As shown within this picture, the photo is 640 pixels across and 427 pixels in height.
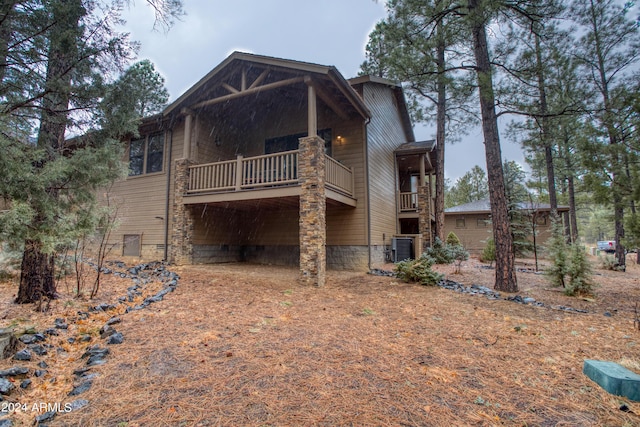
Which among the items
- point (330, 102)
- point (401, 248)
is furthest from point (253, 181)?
point (401, 248)

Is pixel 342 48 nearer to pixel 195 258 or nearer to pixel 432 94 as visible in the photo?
pixel 432 94

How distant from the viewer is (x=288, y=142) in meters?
11.7

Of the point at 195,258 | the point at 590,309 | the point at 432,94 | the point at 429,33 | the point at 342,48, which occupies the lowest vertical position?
the point at 590,309

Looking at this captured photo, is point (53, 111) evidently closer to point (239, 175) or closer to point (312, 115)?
point (239, 175)

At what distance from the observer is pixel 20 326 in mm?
3758

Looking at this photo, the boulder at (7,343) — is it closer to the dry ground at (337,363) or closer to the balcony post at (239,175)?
the dry ground at (337,363)

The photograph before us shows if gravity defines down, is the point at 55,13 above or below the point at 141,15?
below

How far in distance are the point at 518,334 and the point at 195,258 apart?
30.1 ft

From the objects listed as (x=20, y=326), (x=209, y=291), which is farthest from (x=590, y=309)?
(x=20, y=326)

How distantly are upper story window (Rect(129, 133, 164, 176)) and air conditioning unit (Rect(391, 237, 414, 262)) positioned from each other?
9365 millimetres

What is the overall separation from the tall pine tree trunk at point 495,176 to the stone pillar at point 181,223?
8.58m

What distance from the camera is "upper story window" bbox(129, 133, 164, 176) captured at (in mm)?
11688

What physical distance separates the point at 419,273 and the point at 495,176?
9.50 ft

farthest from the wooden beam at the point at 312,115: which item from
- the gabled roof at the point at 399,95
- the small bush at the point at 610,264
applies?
the small bush at the point at 610,264
